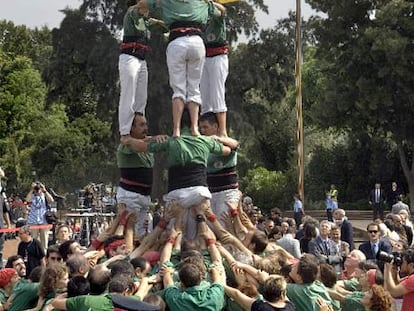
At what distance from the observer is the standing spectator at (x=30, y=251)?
12.3 m

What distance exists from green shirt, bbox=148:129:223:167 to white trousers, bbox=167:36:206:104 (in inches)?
20.8

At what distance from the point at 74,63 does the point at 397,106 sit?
1395 cm

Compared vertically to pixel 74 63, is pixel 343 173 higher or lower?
lower

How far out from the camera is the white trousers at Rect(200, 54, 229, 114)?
11.8 m

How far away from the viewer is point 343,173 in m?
41.5

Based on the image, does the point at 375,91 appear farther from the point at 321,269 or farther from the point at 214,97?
the point at 321,269

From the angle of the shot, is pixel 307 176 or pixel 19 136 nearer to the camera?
pixel 307 176

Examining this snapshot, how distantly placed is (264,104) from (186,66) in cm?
2871

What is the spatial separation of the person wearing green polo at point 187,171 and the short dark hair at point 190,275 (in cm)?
303

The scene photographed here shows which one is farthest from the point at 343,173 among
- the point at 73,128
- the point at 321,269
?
the point at 321,269

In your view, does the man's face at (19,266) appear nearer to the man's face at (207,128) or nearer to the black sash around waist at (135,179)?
the black sash around waist at (135,179)

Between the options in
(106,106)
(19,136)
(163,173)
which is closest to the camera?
(163,173)

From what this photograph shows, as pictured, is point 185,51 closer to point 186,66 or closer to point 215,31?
point 186,66

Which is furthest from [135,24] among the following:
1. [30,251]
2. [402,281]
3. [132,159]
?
[402,281]
